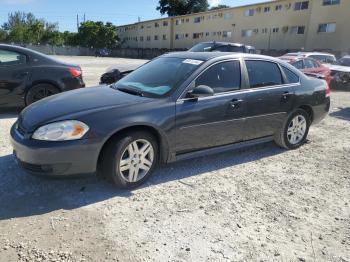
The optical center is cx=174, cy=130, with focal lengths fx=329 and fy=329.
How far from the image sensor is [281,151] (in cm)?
538

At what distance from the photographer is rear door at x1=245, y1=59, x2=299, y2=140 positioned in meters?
4.70

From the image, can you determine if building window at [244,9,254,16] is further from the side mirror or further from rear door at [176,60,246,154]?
the side mirror

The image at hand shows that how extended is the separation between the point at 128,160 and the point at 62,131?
2.54ft

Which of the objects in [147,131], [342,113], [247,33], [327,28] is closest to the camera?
[147,131]

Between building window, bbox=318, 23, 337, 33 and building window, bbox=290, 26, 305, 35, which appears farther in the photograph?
building window, bbox=290, 26, 305, 35

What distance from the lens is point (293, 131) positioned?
5.42 m

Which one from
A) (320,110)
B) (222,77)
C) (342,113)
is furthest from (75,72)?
(342,113)

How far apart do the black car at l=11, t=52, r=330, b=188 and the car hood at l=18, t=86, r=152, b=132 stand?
0.01 m

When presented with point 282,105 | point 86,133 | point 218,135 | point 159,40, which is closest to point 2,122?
point 86,133

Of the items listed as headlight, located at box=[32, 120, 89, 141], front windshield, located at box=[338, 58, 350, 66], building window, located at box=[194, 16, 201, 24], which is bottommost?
headlight, located at box=[32, 120, 89, 141]

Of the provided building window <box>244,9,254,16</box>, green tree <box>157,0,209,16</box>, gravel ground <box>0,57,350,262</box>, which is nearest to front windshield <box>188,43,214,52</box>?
gravel ground <box>0,57,350,262</box>

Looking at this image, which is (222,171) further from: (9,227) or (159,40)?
(159,40)

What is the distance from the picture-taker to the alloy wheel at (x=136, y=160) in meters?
3.65

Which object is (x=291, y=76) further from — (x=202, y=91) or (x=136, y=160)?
(x=136, y=160)
